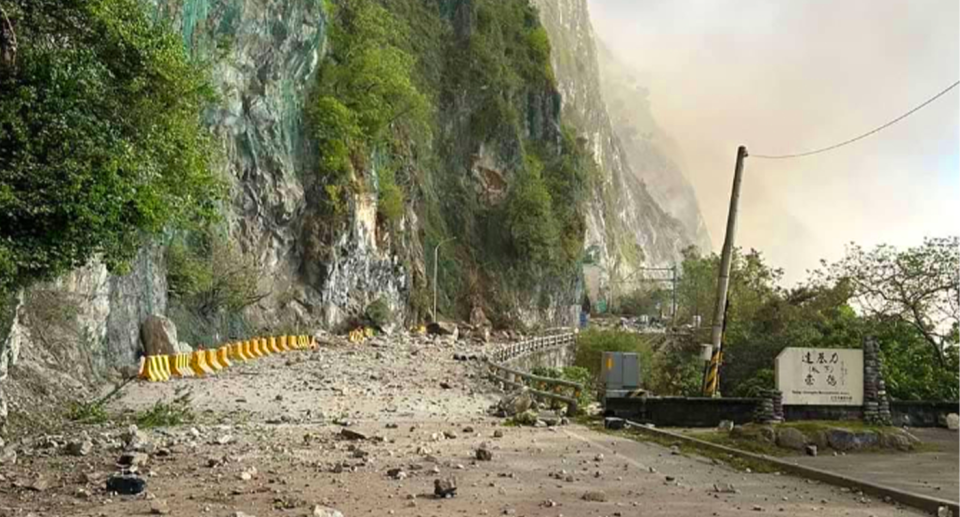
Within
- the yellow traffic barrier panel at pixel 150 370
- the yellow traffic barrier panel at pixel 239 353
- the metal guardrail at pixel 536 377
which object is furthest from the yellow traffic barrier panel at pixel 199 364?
the metal guardrail at pixel 536 377

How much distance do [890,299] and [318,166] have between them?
3388 cm

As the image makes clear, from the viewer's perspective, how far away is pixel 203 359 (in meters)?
26.0

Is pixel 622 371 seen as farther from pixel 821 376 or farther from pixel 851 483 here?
pixel 851 483

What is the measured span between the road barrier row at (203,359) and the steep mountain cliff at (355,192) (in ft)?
3.70

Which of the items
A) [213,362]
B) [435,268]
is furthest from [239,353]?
[435,268]

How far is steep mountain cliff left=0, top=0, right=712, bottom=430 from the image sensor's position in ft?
80.1

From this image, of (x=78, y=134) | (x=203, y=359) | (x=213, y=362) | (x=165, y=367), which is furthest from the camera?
(x=213, y=362)

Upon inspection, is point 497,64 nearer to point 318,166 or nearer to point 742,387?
point 318,166

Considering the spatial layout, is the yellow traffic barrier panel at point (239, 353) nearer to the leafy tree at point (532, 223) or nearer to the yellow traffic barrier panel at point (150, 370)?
the yellow traffic barrier panel at point (150, 370)

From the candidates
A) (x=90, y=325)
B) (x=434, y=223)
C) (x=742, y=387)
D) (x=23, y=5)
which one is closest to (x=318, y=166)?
(x=434, y=223)

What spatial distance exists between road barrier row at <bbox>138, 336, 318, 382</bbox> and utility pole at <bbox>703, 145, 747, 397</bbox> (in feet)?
45.5

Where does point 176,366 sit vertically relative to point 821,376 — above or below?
below

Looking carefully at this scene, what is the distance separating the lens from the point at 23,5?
42.7 ft

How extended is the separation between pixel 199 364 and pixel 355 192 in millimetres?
26504
